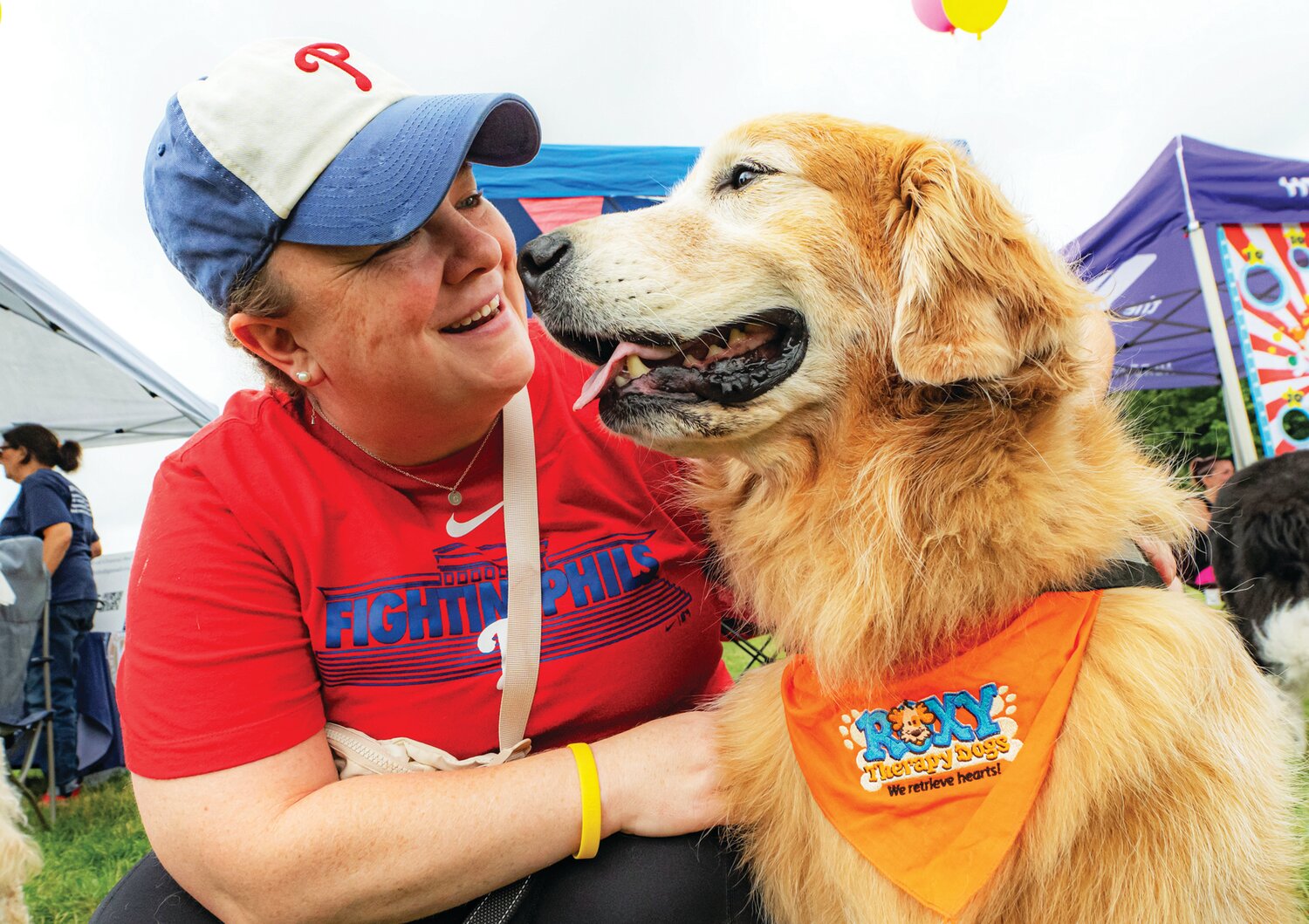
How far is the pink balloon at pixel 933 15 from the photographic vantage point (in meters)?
5.23

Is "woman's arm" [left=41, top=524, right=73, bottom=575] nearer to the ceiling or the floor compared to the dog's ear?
nearer to the floor

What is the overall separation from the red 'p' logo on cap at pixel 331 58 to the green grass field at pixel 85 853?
2930 mm

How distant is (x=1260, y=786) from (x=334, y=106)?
1840 millimetres

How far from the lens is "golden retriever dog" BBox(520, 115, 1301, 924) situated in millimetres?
1196

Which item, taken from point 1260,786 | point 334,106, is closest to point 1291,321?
point 1260,786

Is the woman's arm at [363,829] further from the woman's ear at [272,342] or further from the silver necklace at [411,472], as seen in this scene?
the woman's ear at [272,342]

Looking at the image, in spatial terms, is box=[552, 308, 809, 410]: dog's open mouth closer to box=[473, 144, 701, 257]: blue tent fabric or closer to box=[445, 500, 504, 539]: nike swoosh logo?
box=[445, 500, 504, 539]: nike swoosh logo

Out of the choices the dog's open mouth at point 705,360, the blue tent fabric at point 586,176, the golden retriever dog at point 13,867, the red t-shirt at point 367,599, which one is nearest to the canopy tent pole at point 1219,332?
the blue tent fabric at point 586,176

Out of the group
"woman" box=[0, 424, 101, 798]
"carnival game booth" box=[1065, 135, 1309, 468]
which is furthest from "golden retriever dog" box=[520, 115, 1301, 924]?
"woman" box=[0, 424, 101, 798]

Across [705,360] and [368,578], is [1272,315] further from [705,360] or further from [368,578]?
[368,578]

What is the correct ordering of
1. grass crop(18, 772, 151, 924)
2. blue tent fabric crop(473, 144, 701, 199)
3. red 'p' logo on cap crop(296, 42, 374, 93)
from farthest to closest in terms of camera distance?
1. blue tent fabric crop(473, 144, 701, 199)
2. grass crop(18, 772, 151, 924)
3. red 'p' logo on cap crop(296, 42, 374, 93)

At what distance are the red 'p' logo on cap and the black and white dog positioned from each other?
12.4 ft

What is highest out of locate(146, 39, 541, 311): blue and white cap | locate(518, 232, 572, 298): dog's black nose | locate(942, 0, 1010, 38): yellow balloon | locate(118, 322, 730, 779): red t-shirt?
locate(942, 0, 1010, 38): yellow balloon

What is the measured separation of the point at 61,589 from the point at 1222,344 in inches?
294
